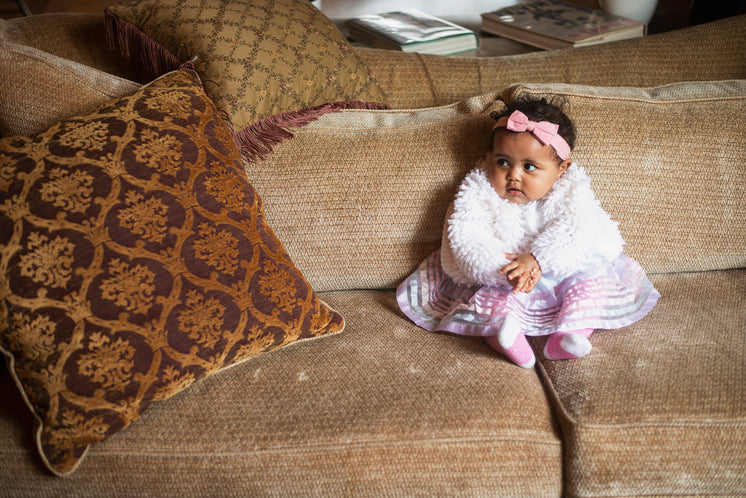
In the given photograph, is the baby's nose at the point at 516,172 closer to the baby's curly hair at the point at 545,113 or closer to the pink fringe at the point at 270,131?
the baby's curly hair at the point at 545,113

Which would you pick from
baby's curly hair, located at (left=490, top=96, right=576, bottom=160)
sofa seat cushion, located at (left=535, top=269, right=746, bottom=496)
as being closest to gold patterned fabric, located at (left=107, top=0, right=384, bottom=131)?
baby's curly hair, located at (left=490, top=96, right=576, bottom=160)

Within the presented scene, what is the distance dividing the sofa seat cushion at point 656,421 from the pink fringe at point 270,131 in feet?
2.87

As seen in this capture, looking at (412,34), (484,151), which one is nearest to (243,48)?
(484,151)

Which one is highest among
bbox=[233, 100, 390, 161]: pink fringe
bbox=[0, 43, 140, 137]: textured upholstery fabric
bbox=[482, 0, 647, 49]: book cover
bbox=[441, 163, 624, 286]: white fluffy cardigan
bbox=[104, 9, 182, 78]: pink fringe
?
bbox=[482, 0, 647, 49]: book cover

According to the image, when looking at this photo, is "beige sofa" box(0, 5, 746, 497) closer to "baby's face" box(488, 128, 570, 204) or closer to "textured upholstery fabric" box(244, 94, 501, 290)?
"textured upholstery fabric" box(244, 94, 501, 290)

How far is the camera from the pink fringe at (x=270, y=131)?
1.45 m

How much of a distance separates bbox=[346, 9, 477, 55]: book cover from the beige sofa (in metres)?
0.24

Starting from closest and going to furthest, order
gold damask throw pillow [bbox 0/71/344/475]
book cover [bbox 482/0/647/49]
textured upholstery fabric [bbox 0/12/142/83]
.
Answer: gold damask throw pillow [bbox 0/71/344/475]
textured upholstery fabric [bbox 0/12/142/83]
book cover [bbox 482/0/647/49]

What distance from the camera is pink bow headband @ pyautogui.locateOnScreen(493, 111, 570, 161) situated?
4.19 ft

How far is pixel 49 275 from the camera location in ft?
3.41

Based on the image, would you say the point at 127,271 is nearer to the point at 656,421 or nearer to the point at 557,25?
the point at 656,421

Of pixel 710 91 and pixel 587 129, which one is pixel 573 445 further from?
pixel 710 91

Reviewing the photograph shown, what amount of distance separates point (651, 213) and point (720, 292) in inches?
9.8

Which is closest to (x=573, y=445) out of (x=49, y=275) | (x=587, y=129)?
(x=587, y=129)
